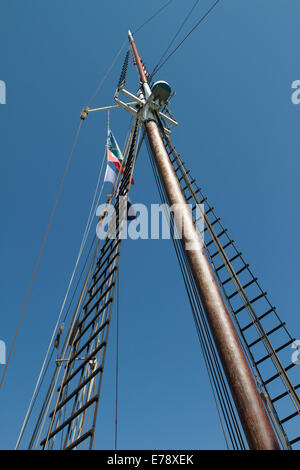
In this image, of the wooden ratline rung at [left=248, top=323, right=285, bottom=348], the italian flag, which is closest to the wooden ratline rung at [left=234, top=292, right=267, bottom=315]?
the wooden ratline rung at [left=248, top=323, right=285, bottom=348]

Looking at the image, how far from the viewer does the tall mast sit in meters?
2.62

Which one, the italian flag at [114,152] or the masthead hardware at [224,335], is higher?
the italian flag at [114,152]

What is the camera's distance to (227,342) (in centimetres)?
333

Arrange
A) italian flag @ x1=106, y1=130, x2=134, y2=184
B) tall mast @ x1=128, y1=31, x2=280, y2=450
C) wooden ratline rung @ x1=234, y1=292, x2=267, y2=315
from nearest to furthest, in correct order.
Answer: tall mast @ x1=128, y1=31, x2=280, y2=450 → wooden ratline rung @ x1=234, y1=292, x2=267, y2=315 → italian flag @ x1=106, y1=130, x2=134, y2=184

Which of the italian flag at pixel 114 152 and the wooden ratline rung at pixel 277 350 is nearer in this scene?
the wooden ratline rung at pixel 277 350

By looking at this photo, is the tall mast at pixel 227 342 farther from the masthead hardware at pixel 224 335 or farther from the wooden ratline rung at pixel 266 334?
the wooden ratline rung at pixel 266 334

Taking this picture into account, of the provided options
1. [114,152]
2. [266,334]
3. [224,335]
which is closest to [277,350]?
[266,334]

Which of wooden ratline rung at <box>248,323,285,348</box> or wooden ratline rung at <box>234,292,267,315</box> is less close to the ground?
wooden ratline rung at <box>234,292,267,315</box>

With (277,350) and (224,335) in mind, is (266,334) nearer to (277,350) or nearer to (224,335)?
(277,350)

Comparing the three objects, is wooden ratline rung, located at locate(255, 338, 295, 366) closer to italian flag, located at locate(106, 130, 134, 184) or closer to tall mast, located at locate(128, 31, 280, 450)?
tall mast, located at locate(128, 31, 280, 450)

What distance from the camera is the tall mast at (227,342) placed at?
8.59 feet

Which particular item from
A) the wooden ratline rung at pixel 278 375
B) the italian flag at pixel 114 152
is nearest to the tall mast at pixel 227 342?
the wooden ratline rung at pixel 278 375
